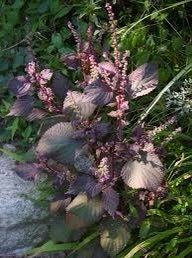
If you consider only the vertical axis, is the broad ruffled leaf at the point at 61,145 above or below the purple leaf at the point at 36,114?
below

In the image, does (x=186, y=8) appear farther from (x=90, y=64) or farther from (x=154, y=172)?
(x=154, y=172)

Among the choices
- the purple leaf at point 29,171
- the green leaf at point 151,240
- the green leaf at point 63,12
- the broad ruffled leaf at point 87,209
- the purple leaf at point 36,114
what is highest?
the green leaf at point 63,12

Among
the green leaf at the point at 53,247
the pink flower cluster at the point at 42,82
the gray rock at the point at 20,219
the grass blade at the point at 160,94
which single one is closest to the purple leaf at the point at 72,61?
the pink flower cluster at the point at 42,82

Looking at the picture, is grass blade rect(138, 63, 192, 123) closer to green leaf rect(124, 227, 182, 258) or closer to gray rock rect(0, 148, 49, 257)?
green leaf rect(124, 227, 182, 258)

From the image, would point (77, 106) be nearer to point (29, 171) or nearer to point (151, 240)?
point (29, 171)

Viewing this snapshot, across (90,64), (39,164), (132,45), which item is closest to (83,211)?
(39,164)

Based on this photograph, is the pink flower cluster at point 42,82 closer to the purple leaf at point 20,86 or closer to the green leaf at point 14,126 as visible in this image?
the purple leaf at point 20,86
